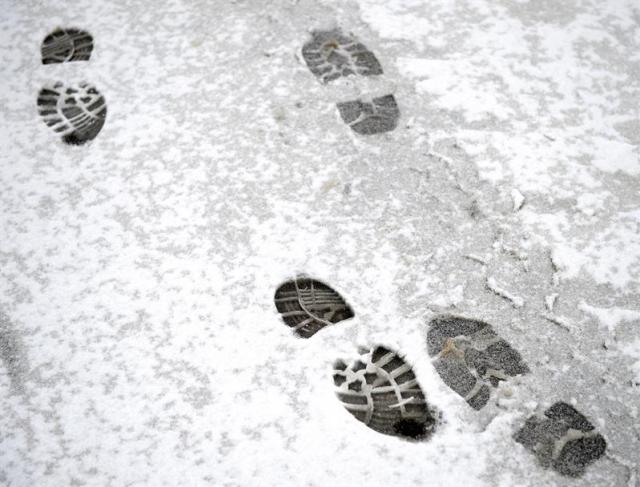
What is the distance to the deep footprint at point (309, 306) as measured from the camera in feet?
5.18

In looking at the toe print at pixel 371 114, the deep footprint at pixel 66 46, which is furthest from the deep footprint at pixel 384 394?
the deep footprint at pixel 66 46

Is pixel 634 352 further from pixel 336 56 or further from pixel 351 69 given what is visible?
pixel 336 56

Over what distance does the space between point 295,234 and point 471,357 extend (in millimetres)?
633

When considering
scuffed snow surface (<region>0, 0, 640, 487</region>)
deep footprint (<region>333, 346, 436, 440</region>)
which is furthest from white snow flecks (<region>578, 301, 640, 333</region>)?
deep footprint (<region>333, 346, 436, 440</region>)

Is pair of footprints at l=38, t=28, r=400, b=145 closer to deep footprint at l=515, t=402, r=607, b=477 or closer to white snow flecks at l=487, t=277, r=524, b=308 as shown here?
white snow flecks at l=487, t=277, r=524, b=308

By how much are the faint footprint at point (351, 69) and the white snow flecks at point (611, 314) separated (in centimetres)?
88

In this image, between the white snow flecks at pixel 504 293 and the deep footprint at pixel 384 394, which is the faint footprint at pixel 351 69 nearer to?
the white snow flecks at pixel 504 293

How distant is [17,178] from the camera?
1.91 metres

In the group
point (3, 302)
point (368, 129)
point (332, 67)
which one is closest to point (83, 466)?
point (3, 302)

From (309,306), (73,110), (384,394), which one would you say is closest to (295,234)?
(309,306)

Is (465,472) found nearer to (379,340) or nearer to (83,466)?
(379,340)

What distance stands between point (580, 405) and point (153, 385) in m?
1.08

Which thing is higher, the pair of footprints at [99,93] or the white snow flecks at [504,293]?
the pair of footprints at [99,93]

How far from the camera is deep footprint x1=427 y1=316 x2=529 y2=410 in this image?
1445mm
